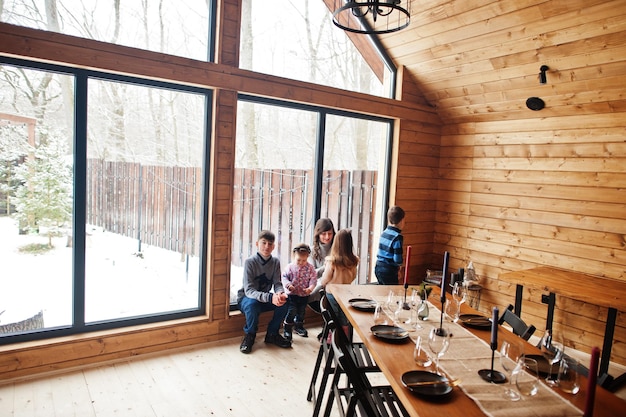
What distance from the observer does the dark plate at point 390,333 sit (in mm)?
2182

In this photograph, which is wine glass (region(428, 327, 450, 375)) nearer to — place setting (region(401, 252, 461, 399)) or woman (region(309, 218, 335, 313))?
place setting (region(401, 252, 461, 399))

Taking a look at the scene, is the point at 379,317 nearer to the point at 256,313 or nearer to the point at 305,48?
the point at 256,313

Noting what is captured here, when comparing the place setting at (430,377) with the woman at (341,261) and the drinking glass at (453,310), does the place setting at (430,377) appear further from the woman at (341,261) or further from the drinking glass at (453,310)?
the woman at (341,261)

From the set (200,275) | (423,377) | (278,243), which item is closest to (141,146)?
(200,275)

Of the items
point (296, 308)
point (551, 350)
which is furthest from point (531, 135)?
point (551, 350)

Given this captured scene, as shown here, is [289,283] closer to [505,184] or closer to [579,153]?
[505,184]

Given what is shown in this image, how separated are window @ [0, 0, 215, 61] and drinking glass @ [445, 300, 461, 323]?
2.64 meters

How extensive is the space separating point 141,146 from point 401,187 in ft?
8.97

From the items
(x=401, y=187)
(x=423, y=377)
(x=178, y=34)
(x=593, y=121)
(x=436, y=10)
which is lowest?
(x=423, y=377)

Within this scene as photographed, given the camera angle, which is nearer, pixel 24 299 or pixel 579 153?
pixel 24 299

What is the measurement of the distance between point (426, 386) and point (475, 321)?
923 mm

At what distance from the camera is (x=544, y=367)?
1879mm

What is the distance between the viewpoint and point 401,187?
486 cm

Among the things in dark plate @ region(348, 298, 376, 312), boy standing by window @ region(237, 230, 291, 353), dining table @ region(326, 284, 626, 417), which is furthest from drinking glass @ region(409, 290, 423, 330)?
boy standing by window @ region(237, 230, 291, 353)
